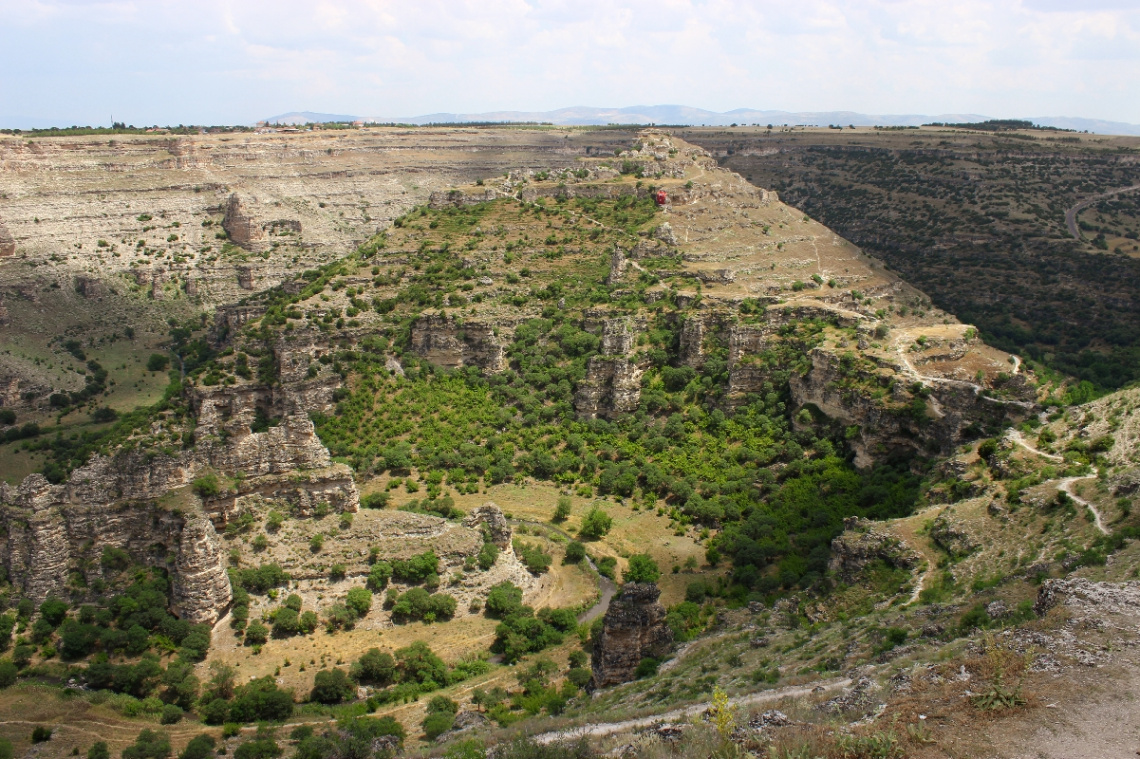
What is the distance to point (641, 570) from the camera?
36062 millimetres

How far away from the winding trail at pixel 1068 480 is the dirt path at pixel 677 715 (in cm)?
1130

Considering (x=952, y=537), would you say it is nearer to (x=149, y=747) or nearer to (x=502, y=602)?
(x=502, y=602)

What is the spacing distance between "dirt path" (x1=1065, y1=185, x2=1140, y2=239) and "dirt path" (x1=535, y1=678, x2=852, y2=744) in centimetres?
7787

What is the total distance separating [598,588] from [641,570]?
2028 mm

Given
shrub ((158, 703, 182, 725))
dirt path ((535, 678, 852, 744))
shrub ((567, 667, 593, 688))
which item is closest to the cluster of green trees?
shrub ((567, 667, 593, 688))

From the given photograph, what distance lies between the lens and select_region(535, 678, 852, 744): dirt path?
1847 centimetres

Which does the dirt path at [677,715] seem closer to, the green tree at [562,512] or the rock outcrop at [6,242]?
the green tree at [562,512]

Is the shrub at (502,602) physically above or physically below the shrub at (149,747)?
below

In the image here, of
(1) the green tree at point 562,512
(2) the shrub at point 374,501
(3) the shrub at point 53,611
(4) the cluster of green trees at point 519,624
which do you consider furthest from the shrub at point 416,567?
(3) the shrub at point 53,611

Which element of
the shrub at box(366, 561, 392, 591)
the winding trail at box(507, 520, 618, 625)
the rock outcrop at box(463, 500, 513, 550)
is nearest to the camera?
the shrub at box(366, 561, 392, 591)

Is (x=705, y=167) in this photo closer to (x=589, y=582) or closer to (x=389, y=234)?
(x=389, y=234)

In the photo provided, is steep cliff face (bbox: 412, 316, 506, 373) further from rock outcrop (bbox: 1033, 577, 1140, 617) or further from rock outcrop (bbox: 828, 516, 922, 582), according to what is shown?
rock outcrop (bbox: 1033, 577, 1140, 617)

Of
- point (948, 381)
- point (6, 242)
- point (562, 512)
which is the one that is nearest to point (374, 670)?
point (562, 512)

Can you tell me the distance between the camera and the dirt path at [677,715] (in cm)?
1847
